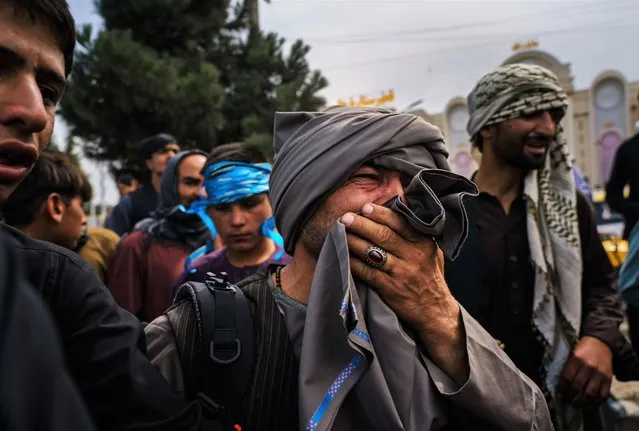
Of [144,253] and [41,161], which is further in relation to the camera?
[144,253]

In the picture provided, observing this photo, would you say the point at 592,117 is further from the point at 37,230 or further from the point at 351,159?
the point at 351,159

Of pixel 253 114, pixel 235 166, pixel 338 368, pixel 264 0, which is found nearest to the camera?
pixel 338 368

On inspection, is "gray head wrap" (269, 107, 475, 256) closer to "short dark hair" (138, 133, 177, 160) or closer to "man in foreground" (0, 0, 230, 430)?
"man in foreground" (0, 0, 230, 430)

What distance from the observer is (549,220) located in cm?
265

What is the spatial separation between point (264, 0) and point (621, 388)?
15419 mm

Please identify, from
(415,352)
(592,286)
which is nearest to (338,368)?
(415,352)

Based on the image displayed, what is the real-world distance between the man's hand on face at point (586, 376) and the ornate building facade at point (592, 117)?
3357 centimetres

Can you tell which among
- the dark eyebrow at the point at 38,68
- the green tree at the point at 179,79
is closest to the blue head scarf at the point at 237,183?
the dark eyebrow at the point at 38,68

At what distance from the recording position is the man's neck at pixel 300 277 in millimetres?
1620

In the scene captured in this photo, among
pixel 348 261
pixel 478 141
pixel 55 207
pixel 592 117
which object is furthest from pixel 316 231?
pixel 592 117

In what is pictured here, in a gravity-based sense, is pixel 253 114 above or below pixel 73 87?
below

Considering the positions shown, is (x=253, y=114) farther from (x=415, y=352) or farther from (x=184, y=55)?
(x=415, y=352)

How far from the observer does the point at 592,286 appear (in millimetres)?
2742

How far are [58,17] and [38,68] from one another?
0.49 ft
